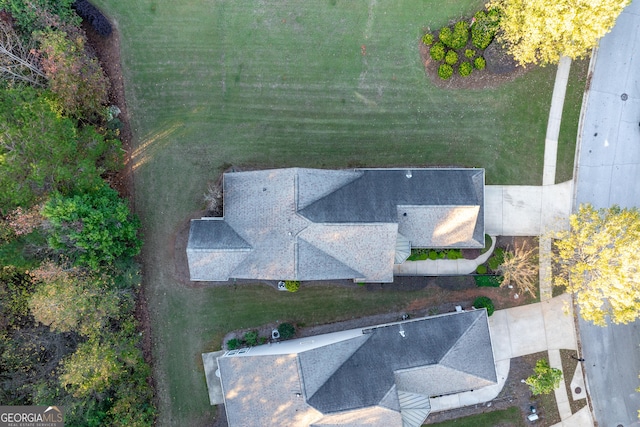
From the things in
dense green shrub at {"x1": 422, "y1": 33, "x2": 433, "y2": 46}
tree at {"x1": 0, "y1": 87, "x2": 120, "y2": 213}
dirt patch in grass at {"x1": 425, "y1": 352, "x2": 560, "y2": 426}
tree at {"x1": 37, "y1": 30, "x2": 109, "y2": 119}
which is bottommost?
dirt patch in grass at {"x1": 425, "y1": 352, "x2": 560, "y2": 426}

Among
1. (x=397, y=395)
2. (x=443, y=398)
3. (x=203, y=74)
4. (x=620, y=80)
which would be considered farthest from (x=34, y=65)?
(x=620, y=80)

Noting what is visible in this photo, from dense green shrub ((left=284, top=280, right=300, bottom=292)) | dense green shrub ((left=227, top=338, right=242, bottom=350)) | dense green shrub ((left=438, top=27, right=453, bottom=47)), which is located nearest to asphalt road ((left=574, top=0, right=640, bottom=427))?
dense green shrub ((left=438, top=27, right=453, bottom=47))

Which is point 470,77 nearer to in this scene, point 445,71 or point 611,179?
point 445,71

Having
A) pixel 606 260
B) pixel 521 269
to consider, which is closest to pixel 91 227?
pixel 521 269

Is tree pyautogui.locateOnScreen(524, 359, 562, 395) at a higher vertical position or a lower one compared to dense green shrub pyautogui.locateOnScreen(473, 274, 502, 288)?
lower

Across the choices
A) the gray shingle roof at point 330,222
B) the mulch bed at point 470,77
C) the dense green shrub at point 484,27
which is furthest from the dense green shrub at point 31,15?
the dense green shrub at point 484,27

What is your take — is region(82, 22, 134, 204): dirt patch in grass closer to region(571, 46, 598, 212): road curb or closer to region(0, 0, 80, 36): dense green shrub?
region(0, 0, 80, 36): dense green shrub

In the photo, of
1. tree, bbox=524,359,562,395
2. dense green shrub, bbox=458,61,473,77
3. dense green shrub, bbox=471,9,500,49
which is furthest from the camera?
dense green shrub, bbox=458,61,473,77
